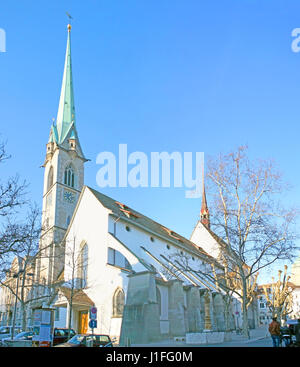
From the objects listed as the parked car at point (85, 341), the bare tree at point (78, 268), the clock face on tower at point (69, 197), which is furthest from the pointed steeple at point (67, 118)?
the parked car at point (85, 341)

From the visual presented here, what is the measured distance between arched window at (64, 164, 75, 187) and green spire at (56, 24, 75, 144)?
6.09 m

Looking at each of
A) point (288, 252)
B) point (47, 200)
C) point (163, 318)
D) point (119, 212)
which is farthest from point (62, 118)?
point (288, 252)

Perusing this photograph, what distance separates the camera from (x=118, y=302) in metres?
25.8

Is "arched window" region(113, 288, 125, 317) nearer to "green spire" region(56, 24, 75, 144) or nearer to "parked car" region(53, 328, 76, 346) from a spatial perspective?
"parked car" region(53, 328, 76, 346)

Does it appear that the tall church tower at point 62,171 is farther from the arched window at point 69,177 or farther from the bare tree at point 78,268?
the bare tree at point 78,268

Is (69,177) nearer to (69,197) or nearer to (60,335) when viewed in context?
(69,197)

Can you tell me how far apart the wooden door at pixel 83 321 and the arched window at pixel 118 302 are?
3627 millimetres

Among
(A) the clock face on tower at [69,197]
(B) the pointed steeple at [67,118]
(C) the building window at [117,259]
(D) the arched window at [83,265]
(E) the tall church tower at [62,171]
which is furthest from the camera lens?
(B) the pointed steeple at [67,118]

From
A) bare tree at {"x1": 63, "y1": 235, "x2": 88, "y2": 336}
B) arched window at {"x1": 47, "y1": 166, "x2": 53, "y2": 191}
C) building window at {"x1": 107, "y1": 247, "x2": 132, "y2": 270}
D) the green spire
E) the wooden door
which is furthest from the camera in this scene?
the green spire

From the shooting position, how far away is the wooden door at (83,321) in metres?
27.7

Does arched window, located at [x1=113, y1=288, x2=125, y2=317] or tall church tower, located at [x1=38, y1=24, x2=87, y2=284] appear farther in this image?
tall church tower, located at [x1=38, y1=24, x2=87, y2=284]

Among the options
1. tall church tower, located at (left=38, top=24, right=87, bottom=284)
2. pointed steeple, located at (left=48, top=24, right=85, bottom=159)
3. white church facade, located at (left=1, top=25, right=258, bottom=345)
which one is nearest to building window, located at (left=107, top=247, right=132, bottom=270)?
white church facade, located at (left=1, top=25, right=258, bottom=345)

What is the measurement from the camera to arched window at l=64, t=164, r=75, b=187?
54006 mm

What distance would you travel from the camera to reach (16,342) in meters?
17.4
